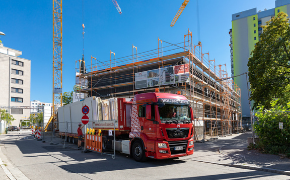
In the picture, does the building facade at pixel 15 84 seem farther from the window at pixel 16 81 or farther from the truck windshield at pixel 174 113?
the truck windshield at pixel 174 113

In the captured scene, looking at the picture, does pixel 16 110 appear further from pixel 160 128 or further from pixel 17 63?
pixel 160 128

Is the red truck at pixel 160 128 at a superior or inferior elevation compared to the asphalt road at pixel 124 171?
superior

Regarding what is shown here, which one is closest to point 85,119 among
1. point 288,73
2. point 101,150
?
point 101,150

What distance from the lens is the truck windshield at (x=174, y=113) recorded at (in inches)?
355

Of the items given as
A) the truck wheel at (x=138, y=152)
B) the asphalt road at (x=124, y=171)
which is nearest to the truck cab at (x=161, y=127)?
the truck wheel at (x=138, y=152)

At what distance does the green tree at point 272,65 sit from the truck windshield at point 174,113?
7.24 m

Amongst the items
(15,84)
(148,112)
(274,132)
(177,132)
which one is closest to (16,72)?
(15,84)

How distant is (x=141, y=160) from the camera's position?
928 centimetres

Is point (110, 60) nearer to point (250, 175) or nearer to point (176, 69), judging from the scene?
point (176, 69)

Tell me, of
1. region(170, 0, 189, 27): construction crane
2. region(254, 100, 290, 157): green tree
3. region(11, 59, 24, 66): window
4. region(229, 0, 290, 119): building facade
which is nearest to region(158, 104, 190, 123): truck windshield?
region(254, 100, 290, 157): green tree

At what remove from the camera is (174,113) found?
934cm

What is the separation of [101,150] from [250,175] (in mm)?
6942

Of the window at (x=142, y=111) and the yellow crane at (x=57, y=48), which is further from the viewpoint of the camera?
the yellow crane at (x=57, y=48)

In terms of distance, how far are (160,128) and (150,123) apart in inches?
22.1
